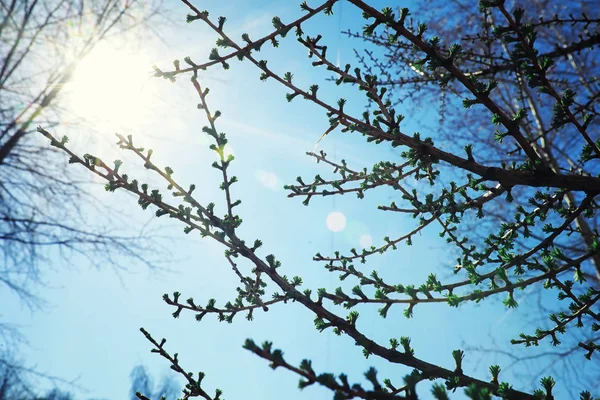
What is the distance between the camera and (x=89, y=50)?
665 centimetres

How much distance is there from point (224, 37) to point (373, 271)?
156 cm

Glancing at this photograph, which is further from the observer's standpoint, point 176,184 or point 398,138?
point 398,138

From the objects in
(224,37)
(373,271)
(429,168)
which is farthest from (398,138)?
(224,37)

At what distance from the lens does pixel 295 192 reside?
7.99 feet

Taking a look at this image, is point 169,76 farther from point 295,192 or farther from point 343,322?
point 343,322

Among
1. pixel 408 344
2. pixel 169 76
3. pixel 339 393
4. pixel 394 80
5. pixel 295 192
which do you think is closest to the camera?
pixel 339 393

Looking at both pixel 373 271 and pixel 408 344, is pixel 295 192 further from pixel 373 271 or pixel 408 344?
pixel 408 344

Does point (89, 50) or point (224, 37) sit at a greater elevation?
point (89, 50)

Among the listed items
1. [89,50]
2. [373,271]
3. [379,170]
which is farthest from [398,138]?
[89,50]

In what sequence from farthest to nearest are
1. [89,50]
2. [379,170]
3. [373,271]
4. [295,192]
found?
[89,50]
[295,192]
[379,170]
[373,271]

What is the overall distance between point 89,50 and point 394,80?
6.35 m

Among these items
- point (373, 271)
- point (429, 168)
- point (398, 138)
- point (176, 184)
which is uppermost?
point (429, 168)

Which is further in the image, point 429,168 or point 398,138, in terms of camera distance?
point 429,168

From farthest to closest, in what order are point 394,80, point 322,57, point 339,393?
point 394,80 → point 322,57 → point 339,393
